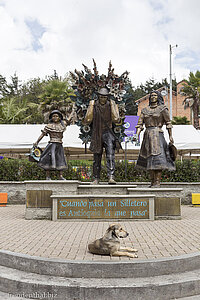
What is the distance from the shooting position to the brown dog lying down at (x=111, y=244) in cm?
440

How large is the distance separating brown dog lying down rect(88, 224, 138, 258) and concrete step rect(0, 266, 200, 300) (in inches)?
21.9

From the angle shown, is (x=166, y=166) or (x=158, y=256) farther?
(x=166, y=166)

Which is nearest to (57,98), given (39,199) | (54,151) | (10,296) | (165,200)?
(54,151)

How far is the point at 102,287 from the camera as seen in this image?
366cm

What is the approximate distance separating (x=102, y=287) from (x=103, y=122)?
5.26m

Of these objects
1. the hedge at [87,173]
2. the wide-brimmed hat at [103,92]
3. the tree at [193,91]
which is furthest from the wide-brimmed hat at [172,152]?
the tree at [193,91]

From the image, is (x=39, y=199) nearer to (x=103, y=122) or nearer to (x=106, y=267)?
Answer: (x=103, y=122)

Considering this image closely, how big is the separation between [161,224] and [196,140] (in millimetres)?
8188

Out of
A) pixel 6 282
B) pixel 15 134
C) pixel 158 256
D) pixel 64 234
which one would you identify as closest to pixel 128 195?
pixel 64 234

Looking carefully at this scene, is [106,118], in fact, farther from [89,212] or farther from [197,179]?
[197,179]

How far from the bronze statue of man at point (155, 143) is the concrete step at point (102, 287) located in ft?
13.7

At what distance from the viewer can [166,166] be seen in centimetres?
794

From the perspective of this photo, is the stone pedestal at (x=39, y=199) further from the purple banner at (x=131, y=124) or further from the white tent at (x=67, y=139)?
the purple banner at (x=131, y=124)

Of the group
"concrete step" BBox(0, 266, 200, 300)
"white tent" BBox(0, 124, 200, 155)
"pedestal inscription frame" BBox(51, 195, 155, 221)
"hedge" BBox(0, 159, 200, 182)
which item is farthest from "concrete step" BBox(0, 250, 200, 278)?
"white tent" BBox(0, 124, 200, 155)
